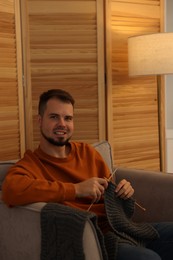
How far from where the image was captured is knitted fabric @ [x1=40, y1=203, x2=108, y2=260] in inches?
53.8

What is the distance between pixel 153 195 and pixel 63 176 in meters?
0.50

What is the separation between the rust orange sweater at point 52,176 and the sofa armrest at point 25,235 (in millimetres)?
49

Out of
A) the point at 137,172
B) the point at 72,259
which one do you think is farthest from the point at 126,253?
the point at 137,172

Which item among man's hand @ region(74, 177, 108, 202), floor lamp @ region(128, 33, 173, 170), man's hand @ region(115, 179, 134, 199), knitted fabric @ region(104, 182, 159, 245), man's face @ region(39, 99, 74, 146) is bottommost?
knitted fabric @ region(104, 182, 159, 245)

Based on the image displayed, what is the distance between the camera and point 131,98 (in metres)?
2.92

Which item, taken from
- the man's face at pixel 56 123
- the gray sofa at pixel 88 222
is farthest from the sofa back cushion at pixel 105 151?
the man's face at pixel 56 123

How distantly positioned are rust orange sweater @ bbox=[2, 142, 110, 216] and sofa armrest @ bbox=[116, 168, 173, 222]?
23 centimetres

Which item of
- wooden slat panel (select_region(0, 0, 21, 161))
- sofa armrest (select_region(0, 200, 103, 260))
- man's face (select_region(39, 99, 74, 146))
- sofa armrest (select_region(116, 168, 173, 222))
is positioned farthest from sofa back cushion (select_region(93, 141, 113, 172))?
sofa armrest (select_region(0, 200, 103, 260))

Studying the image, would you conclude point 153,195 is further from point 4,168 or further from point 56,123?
point 4,168

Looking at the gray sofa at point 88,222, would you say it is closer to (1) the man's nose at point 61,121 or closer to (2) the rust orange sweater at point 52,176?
(2) the rust orange sweater at point 52,176

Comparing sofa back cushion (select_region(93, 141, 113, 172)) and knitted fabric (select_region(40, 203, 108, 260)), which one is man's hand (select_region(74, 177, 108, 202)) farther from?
sofa back cushion (select_region(93, 141, 113, 172))

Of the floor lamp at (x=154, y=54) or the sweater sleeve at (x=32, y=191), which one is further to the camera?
the floor lamp at (x=154, y=54)

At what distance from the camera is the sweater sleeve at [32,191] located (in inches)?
59.9

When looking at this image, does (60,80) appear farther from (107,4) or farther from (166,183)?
(166,183)
